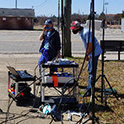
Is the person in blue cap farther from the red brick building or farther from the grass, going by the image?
the red brick building

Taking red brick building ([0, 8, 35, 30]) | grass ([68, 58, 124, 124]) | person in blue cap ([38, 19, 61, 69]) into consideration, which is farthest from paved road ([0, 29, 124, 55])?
red brick building ([0, 8, 35, 30])

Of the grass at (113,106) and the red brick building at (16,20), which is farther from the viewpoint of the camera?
the red brick building at (16,20)

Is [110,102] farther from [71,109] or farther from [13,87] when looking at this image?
[13,87]

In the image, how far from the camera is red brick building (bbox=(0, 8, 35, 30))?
162 ft

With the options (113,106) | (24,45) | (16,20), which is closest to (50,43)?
(113,106)

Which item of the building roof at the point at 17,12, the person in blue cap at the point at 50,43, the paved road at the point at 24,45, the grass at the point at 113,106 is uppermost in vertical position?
the building roof at the point at 17,12

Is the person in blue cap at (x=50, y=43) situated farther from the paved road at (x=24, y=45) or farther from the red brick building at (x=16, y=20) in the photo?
the red brick building at (x=16, y=20)

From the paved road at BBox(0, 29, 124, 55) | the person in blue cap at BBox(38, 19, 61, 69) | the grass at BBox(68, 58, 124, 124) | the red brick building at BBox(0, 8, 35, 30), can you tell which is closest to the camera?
the grass at BBox(68, 58, 124, 124)

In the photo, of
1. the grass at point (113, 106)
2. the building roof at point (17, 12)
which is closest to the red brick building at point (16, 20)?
the building roof at point (17, 12)

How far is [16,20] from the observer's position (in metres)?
50.3

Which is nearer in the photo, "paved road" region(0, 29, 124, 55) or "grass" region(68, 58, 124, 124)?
"grass" region(68, 58, 124, 124)

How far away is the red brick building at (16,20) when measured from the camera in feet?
162

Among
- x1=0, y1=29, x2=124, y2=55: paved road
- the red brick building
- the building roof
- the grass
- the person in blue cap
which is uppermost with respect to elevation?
the building roof

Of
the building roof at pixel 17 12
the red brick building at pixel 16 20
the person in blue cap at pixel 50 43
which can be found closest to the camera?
the person in blue cap at pixel 50 43
